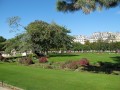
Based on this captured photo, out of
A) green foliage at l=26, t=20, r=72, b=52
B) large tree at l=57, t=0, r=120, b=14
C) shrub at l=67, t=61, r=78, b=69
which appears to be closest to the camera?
large tree at l=57, t=0, r=120, b=14

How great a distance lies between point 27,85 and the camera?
53.5 ft

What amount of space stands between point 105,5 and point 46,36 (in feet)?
119

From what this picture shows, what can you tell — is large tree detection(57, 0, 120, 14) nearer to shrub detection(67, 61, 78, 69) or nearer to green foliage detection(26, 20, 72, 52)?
shrub detection(67, 61, 78, 69)

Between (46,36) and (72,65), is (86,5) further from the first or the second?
(46,36)

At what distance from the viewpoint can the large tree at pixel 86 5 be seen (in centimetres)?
1936

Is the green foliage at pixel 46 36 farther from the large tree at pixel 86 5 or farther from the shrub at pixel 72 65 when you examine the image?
the large tree at pixel 86 5

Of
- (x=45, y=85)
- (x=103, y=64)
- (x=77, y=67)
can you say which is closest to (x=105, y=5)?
(x=45, y=85)

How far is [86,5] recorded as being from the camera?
19422 millimetres

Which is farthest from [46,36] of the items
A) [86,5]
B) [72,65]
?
[86,5]

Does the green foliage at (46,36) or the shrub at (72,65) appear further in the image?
the green foliage at (46,36)

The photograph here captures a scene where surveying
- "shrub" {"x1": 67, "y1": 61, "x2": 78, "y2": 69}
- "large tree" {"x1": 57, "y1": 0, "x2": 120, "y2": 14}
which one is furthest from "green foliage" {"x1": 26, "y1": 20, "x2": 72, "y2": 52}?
"large tree" {"x1": 57, "y1": 0, "x2": 120, "y2": 14}

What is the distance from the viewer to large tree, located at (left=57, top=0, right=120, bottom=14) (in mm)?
19359

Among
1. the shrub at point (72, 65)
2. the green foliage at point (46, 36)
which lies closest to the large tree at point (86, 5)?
the shrub at point (72, 65)

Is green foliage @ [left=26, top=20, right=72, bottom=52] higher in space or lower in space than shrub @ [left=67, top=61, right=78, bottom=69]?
higher
